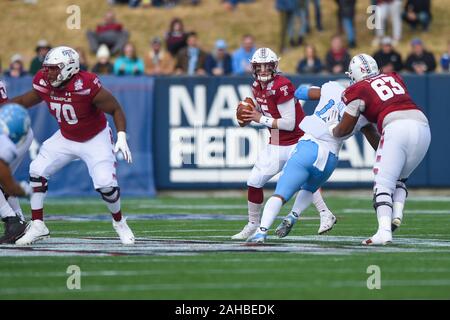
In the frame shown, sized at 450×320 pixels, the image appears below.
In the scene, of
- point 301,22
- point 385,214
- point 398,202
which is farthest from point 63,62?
point 301,22

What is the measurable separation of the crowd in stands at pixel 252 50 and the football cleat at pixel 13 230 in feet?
28.6

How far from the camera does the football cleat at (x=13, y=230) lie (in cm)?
1167

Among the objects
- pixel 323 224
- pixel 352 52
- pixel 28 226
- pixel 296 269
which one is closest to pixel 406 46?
pixel 352 52

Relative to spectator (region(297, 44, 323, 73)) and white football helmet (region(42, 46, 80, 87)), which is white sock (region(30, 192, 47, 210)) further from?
spectator (region(297, 44, 323, 73))

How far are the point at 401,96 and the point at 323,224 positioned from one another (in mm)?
1823

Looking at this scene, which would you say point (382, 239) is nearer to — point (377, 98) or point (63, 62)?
point (377, 98)

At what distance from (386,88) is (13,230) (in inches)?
144

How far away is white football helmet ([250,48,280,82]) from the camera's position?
12.3 meters

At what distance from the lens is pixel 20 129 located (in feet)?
32.3

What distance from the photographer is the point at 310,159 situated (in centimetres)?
1164

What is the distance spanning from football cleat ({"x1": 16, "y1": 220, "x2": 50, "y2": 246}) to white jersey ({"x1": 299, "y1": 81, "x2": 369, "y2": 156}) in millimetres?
2583

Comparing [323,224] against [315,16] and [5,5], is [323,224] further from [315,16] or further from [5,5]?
[5,5]

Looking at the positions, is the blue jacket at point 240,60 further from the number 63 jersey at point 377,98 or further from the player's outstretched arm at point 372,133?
the number 63 jersey at point 377,98

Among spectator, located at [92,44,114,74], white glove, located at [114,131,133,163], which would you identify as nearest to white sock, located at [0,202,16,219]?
Answer: white glove, located at [114,131,133,163]
